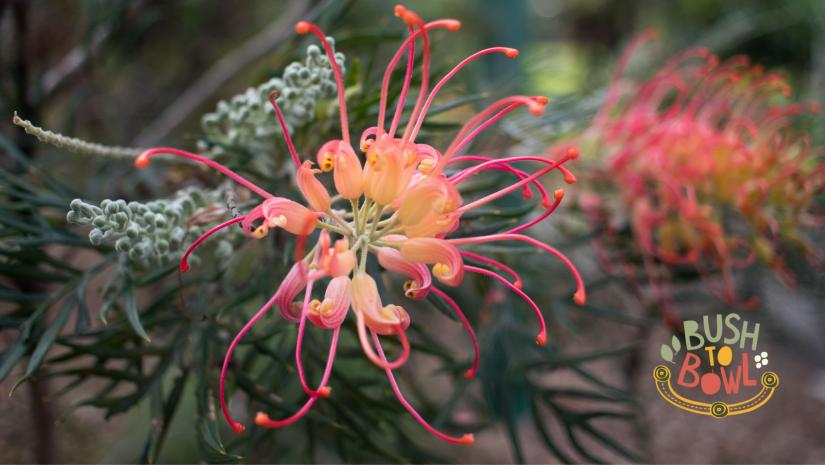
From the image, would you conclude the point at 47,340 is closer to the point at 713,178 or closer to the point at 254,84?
the point at 254,84

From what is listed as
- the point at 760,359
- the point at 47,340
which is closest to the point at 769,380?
the point at 760,359

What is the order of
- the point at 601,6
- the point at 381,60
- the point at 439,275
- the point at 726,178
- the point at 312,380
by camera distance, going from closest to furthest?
the point at 439,275, the point at 312,380, the point at 726,178, the point at 381,60, the point at 601,6

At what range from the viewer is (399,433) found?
431 mm

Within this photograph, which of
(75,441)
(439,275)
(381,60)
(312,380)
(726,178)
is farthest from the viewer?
(381,60)

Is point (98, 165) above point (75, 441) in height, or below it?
above

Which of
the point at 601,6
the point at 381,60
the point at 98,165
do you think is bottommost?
the point at 98,165

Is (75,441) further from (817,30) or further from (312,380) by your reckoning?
(817,30)

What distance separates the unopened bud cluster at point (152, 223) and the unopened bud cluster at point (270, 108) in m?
0.04

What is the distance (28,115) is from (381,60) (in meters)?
0.42

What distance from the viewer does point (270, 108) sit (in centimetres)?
36

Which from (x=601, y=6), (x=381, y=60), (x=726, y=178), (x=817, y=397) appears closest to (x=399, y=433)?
(x=726, y=178)

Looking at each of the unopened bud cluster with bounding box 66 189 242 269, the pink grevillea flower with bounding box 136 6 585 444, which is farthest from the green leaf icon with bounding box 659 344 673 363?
the unopened bud cluster with bounding box 66 189 242 269

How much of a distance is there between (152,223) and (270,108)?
0.10 meters

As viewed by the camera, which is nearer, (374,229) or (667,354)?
(374,229)
